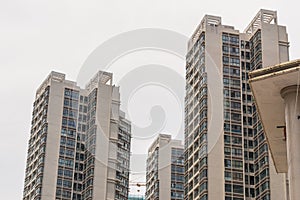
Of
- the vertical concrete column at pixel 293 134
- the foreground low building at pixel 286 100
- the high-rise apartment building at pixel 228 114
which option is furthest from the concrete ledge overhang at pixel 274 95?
the high-rise apartment building at pixel 228 114

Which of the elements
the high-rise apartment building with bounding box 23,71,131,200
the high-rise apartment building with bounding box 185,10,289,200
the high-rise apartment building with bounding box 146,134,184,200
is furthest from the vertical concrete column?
the high-rise apartment building with bounding box 146,134,184,200

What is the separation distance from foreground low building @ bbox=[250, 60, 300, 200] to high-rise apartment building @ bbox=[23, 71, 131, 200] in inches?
1971

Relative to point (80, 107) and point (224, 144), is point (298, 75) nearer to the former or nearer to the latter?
point (224, 144)

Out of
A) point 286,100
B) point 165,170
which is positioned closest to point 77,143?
point 165,170

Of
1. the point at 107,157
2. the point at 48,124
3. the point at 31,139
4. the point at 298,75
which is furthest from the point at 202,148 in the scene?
the point at 298,75

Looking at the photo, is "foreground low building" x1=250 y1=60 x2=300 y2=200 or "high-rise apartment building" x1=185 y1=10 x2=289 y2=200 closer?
"foreground low building" x1=250 y1=60 x2=300 y2=200

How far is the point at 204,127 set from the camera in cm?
6016

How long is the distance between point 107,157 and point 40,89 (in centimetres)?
A: 1192

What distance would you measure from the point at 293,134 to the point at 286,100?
3.76 feet

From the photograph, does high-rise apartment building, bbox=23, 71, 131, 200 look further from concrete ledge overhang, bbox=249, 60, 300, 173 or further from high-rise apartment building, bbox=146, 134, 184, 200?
concrete ledge overhang, bbox=249, 60, 300, 173

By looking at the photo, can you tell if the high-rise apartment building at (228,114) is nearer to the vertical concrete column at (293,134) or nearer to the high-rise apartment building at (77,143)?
the high-rise apartment building at (77,143)

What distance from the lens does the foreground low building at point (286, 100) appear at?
1966 cm

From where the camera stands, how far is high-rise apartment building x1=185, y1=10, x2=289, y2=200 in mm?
58156

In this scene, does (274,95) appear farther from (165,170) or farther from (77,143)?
(165,170)
